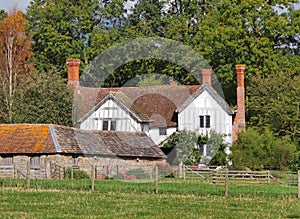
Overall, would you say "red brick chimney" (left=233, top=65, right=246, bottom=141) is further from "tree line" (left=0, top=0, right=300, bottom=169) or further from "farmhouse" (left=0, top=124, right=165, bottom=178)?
"farmhouse" (left=0, top=124, right=165, bottom=178)

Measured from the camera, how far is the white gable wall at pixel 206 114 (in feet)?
196

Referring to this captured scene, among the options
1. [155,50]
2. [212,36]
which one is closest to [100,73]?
[155,50]

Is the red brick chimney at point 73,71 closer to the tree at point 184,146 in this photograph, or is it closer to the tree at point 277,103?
Result: the tree at point 184,146

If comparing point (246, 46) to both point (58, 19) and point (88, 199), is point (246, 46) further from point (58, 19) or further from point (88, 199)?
point (88, 199)

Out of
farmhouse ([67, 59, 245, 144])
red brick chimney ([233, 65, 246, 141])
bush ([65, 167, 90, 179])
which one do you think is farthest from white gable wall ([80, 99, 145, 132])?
bush ([65, 167, 90, 179])

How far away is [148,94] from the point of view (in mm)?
64500

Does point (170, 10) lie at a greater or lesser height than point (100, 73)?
greater

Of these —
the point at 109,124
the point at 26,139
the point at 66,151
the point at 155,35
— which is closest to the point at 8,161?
the point at 26,139

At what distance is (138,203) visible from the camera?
24.8m

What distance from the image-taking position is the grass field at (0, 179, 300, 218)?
838 inches

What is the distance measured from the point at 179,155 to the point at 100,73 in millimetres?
17663

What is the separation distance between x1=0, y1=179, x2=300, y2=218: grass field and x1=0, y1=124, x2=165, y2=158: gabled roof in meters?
12.2

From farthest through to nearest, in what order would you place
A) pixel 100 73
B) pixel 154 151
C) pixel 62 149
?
pixel 100 73
pixel 154 151
pixel 62 149

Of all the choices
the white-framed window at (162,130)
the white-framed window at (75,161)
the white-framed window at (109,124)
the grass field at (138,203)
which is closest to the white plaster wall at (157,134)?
the white-framed window at (162,130)
